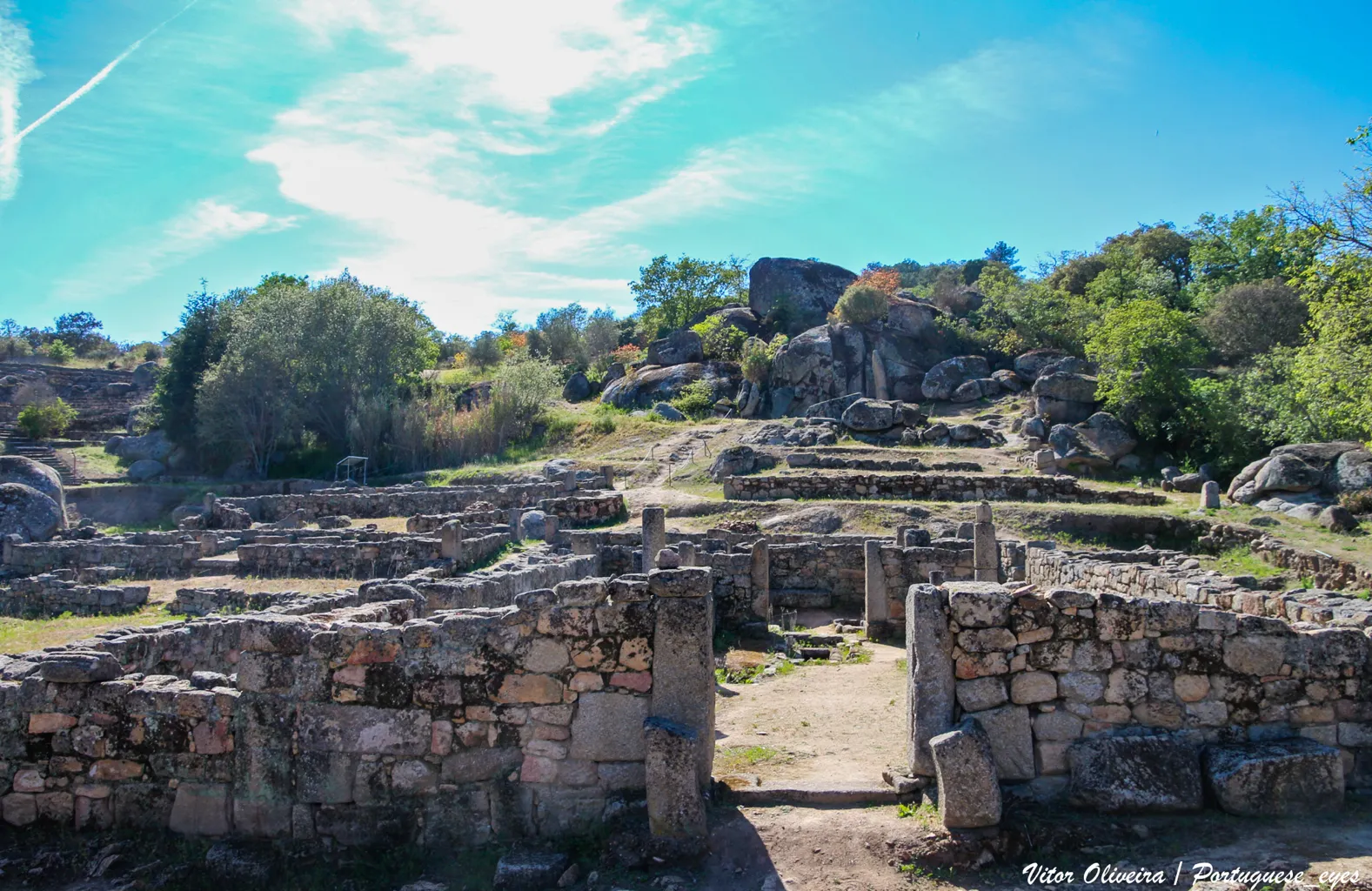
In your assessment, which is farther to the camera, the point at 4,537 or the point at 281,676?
the point at 4,537

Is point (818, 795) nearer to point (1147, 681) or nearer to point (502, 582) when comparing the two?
point (1147, 681)

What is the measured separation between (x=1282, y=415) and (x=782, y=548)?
69.8 feet

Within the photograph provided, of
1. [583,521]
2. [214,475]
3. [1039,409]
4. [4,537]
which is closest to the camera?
[4,537]

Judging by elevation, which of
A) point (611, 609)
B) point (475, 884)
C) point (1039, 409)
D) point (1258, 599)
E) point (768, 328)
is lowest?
point (475, 884)

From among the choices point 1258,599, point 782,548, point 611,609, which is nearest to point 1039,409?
Answer: point 782,548

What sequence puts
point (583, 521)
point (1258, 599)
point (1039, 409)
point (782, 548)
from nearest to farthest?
point (1258, 599) → point (782, 548) → point (583, 521) → point (1039, 409)

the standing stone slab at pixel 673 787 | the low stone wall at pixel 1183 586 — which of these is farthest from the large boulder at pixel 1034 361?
the standing stone slab at pixel 673 787

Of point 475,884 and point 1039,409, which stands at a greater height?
point 1039,409

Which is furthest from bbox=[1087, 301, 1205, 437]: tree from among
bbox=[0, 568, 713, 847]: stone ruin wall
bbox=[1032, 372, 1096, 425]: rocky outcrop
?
bbox=[0, 568, 713, 847]: stone ruin wall

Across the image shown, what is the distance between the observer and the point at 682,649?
676 cm

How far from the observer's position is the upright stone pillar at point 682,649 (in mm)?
6734

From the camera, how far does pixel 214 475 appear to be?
50469 millimetres

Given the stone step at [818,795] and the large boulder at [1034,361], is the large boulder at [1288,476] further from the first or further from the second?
the stone step at [818,795]

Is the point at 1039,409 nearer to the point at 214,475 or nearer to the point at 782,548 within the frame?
the point at 782,548
